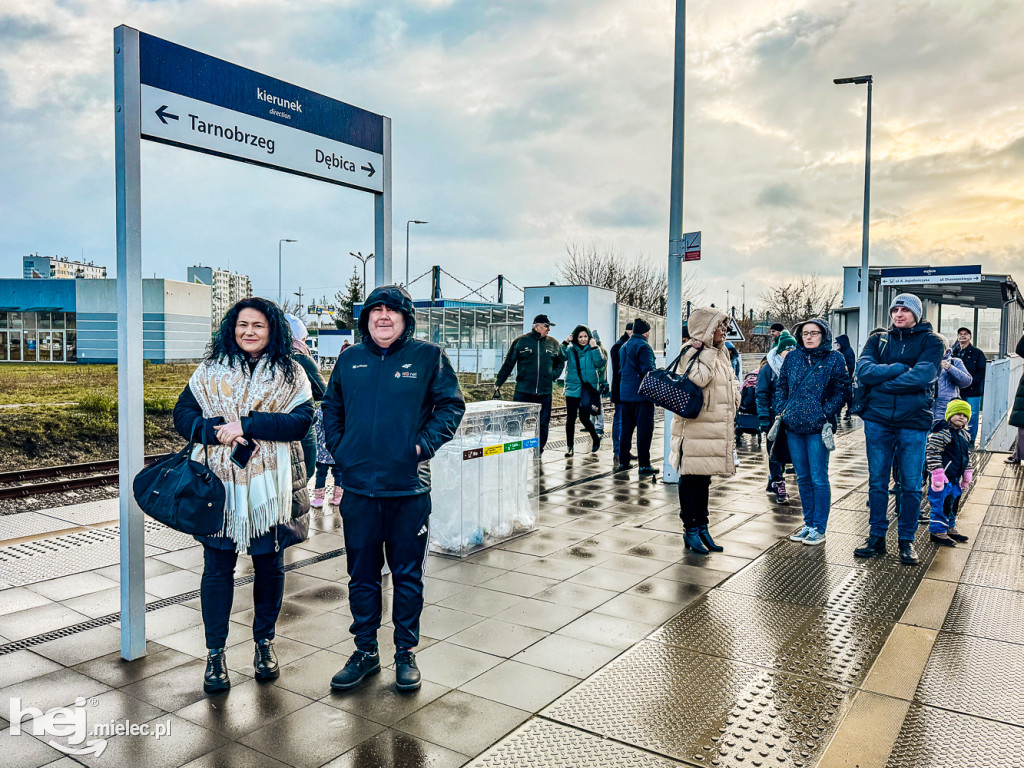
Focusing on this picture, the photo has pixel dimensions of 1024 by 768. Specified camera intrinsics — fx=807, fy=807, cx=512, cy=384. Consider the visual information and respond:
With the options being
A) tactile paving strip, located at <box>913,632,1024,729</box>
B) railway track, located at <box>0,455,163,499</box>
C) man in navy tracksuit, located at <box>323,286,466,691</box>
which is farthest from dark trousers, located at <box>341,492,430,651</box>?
railway track, located at <box>0,455,163,499</box>

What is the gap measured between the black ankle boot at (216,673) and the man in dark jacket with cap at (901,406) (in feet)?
15.6

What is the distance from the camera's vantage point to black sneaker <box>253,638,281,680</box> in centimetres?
393

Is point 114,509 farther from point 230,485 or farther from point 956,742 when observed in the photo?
point 956,742

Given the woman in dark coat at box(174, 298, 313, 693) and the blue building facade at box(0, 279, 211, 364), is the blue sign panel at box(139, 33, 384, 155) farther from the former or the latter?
the blue building facade at box(0, 279, 211, 364)

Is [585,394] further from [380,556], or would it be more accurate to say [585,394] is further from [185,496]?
[185,496]

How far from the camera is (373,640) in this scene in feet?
13.2

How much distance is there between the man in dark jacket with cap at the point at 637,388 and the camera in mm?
10156

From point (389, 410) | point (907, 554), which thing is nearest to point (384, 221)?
point (389, 410)

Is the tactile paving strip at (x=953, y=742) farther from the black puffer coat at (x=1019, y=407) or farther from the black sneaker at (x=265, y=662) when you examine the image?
the black puffer coat at (x=1019, y=407)

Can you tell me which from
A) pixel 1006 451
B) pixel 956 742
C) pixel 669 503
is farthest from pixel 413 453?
pixel 1006 451

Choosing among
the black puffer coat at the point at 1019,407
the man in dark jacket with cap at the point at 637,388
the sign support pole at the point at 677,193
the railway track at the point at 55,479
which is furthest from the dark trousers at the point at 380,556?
the black puffer coat at the point at 1019,407

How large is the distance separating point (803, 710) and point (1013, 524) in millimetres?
5156

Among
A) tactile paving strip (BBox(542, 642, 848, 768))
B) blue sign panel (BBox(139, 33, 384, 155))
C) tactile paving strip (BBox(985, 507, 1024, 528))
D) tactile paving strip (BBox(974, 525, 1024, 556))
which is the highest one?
blue sign panel (BBox(139, 33, 384, 155))

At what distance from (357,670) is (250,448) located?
3.92 ft
